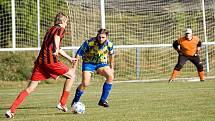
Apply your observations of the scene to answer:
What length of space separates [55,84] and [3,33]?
Result: 338 cm

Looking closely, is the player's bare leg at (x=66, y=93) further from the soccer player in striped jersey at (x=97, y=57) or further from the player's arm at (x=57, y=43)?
the soccer player in striped jersey at (x=97, y=57)

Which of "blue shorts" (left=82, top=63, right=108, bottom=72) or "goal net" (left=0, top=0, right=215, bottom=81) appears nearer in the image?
"blue shorts" (left=82, top=63, right=108, bottom=72)

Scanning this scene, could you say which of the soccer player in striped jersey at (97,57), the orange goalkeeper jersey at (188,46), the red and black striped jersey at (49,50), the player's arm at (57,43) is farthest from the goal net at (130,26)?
the player's arm at (57,43)

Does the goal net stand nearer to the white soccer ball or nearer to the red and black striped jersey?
the red and black striped jersey

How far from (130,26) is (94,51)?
498 inches

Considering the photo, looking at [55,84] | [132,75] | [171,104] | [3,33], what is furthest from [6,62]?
[171,104]

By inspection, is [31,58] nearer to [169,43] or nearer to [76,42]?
[76,42]

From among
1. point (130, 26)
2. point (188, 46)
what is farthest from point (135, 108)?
point (130, 26)

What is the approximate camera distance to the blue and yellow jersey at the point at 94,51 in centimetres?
1264

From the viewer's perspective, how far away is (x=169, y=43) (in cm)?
2591

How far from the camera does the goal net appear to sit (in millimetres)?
23219

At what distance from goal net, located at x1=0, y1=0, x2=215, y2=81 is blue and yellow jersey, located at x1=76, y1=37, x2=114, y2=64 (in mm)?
Result: 10130

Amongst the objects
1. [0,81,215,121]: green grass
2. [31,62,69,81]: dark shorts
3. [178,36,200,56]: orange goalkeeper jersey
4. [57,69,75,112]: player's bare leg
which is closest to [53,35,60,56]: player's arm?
[31,62,69,81]: dark shorts

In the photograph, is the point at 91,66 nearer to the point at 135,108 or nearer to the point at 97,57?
the point at 97,57
